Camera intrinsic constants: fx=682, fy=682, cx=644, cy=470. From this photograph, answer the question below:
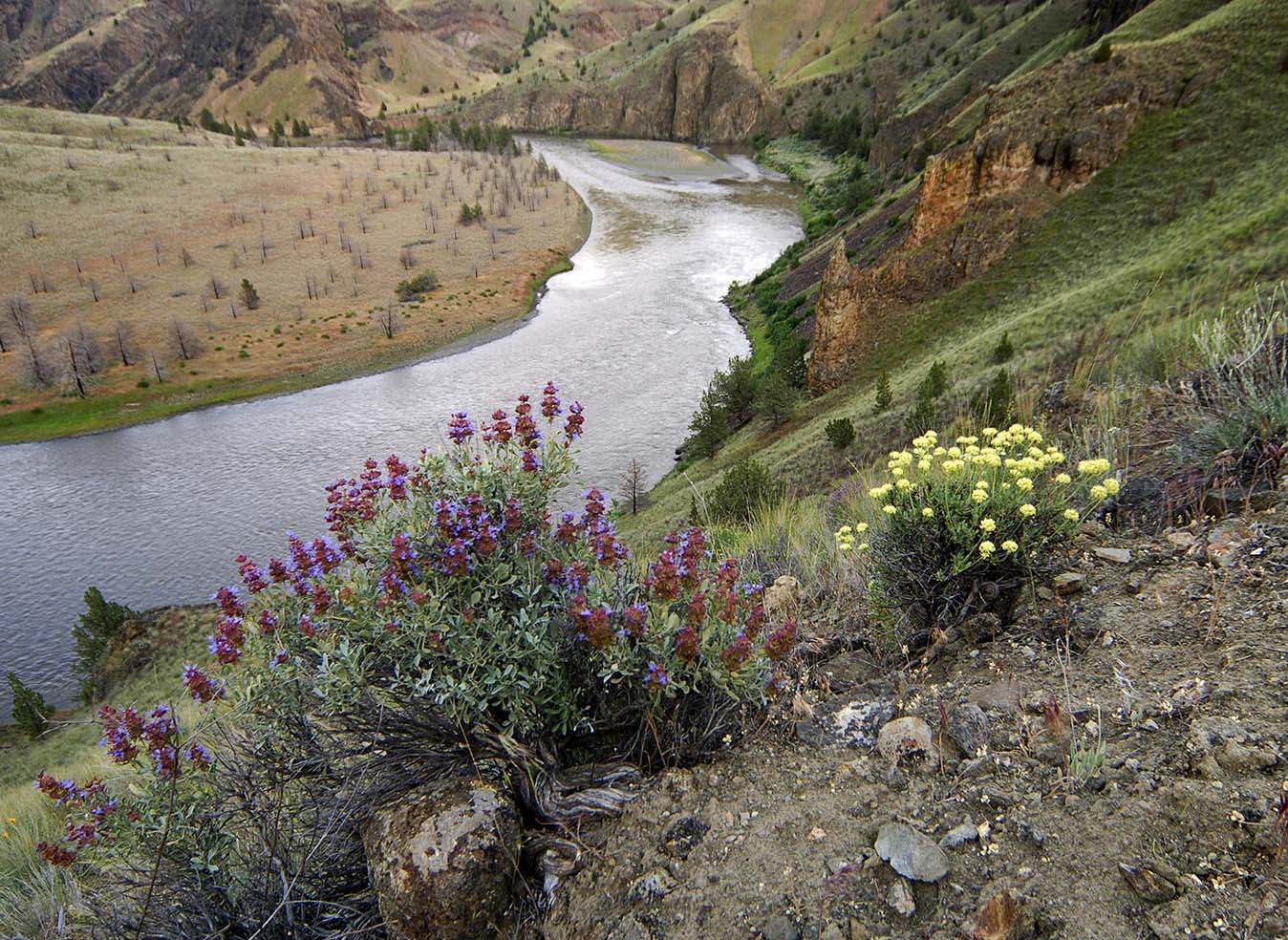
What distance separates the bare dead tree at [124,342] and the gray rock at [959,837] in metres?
50.4

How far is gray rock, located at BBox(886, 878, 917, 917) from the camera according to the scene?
2.47m

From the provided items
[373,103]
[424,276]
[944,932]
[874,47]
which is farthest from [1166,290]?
[373,103]

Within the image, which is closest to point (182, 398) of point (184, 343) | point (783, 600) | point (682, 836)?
point (184, 343)

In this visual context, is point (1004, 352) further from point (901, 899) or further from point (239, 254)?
point (239, 254)

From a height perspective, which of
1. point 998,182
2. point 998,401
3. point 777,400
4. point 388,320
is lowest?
point 777,400

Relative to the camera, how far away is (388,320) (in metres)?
46.2

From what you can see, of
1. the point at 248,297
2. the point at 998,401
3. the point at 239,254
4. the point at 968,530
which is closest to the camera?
the point at 968,530

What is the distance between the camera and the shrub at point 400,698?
10.9 ft

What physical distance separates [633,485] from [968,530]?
20738 mm

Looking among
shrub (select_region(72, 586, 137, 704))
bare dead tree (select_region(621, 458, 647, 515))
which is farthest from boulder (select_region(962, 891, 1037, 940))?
shrub (select_region(72, 586, 137, 704))

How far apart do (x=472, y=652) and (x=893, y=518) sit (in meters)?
2.86

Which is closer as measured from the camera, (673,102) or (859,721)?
(859,721)

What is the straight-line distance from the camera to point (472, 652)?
3.32 meters

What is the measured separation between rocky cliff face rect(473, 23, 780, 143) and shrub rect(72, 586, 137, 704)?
120264mm
